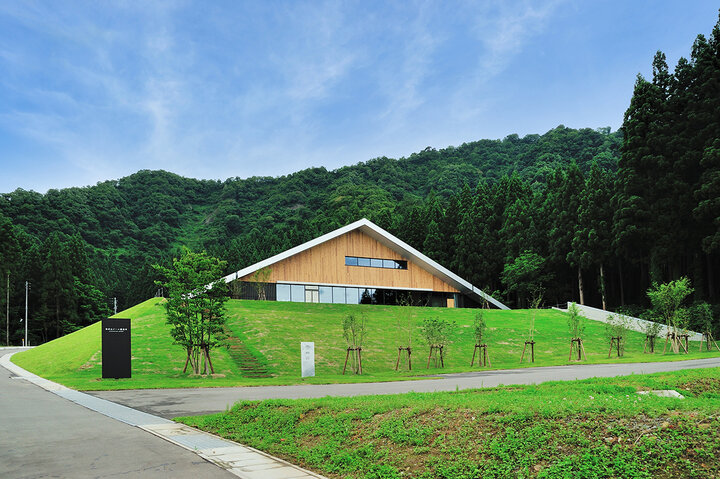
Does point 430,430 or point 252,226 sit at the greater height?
point 252,226

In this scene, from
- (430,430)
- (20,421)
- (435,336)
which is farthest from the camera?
(435,336)

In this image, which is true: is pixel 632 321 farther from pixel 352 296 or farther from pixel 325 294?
pixel 325 294

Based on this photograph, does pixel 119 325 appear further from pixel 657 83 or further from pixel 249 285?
pixel 657 83

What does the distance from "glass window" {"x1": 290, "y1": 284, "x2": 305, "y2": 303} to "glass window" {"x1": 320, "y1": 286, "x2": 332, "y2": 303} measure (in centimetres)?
149

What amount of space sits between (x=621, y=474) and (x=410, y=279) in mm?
41725

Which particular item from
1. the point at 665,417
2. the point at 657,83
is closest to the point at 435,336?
the point at 665,417

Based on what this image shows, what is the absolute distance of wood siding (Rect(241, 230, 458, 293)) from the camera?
41.4 metres

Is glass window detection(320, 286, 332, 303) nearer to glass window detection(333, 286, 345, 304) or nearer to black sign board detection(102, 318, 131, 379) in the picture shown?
glass window detection(333, 286, 345, 304)

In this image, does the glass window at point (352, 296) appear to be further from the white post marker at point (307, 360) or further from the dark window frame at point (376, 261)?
the white post marker at point (307, 360)

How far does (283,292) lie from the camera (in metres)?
41.0

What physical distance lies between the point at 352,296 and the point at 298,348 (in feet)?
59.5

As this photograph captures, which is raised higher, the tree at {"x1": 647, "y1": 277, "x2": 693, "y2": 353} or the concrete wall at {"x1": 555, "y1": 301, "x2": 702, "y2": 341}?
the tree at {"x1": 647, "y1": 277, "x2": 693, "y2": 353}

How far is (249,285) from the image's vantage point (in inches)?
1551

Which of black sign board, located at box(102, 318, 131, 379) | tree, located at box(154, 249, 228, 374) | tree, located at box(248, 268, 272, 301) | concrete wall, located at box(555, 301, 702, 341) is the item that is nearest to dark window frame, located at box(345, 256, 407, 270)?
tree, located at box(248, 268, 272, 301)
